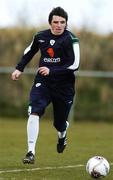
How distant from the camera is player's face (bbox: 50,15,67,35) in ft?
31.7

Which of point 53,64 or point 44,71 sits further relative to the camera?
point 53,64

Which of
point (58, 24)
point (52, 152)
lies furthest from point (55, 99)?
point (52, 152)

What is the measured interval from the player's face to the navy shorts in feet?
2.69

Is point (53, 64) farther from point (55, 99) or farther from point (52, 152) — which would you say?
point (52, 152)

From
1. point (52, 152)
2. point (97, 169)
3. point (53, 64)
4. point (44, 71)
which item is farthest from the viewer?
point (52, 152)

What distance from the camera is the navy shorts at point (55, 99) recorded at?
376 inches

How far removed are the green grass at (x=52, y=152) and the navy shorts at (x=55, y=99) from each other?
769 millimetres

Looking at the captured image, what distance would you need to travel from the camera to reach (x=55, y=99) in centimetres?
999

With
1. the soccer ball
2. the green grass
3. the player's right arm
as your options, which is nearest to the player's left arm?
the player's right arm

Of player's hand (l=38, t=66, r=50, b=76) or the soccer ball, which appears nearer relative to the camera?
the soccer ball

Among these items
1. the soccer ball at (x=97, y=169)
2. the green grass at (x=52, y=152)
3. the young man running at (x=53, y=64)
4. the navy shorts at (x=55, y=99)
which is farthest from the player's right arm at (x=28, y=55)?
the soccer ball at (x=97, y=169)

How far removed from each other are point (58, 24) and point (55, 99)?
1163mm

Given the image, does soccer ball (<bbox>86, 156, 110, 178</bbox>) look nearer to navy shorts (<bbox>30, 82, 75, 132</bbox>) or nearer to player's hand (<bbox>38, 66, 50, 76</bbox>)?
navy shorts (<bbox>30, 82, 75, 132</bbox>)

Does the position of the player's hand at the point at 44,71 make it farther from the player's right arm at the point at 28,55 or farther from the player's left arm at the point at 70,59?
the player's right arm at the point at 28,55
